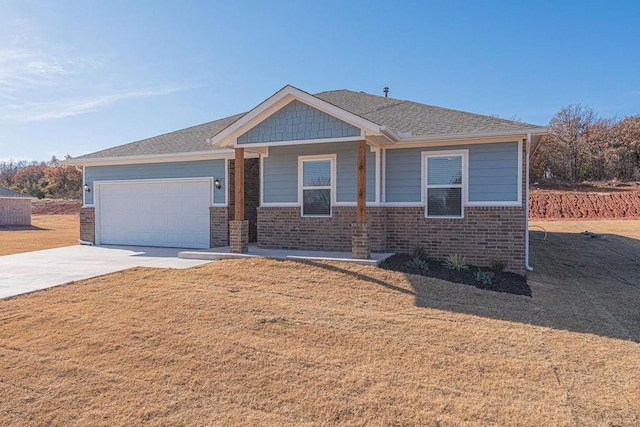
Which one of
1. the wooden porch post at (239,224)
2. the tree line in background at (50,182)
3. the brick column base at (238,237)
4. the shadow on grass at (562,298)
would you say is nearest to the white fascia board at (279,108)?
the wooden porch post at (239,224)

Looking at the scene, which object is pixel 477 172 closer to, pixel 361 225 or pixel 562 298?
pixel 361 225

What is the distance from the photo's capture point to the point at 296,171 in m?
11.5

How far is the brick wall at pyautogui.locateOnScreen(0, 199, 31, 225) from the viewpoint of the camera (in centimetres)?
2911

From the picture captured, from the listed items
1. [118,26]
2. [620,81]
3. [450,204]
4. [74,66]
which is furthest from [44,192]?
[620,81]

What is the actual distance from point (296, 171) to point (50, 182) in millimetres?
52199

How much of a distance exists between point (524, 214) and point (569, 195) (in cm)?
2405

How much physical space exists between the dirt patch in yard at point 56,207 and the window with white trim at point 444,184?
4120 cm

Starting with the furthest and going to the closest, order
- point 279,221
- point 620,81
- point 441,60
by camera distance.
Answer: point 620,81, point 441,60, point 279,221

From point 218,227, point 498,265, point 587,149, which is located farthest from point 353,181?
point 587,149

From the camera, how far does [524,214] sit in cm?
950

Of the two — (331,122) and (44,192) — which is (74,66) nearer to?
(331,122)

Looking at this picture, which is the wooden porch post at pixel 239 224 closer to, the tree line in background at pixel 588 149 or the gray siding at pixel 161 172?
the gray siding at pixel 161 172

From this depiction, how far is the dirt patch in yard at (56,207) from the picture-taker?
42.5m

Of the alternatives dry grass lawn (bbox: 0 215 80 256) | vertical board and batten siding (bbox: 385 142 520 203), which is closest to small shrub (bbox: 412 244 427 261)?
vertical board and batten siding (bbox: 385 142 520 203)
